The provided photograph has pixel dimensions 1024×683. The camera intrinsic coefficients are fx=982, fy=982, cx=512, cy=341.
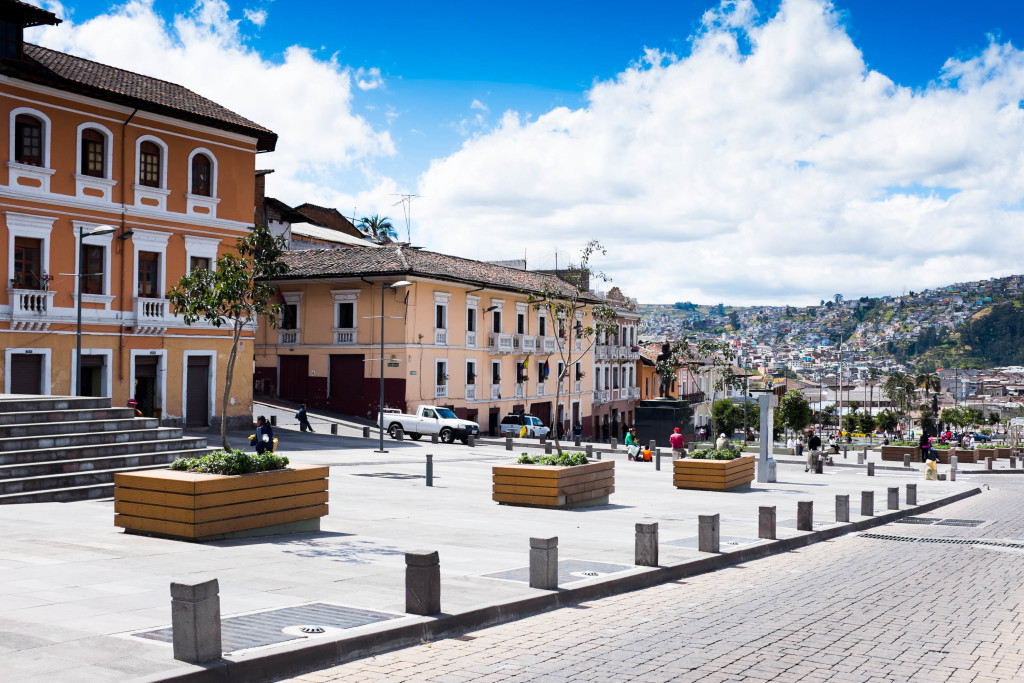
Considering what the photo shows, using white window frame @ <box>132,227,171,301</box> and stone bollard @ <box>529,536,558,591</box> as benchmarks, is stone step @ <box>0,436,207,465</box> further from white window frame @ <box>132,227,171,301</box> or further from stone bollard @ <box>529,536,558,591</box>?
white window frame @ <box>132,227,171,301</box>

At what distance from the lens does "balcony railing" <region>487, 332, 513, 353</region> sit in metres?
57.3

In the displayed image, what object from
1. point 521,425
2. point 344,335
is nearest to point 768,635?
point 344,335

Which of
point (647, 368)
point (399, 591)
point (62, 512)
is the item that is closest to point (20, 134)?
point (62, 512)

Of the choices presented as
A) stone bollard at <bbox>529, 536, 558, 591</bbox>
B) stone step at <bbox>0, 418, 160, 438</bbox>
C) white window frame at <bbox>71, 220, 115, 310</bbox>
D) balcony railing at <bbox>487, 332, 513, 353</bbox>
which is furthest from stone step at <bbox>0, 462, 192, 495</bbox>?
balcony railing at <bbox>487, 332, 513, 353</bbox>

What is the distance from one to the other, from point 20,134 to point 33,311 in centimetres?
580

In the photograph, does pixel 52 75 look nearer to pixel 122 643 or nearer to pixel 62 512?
pixel 62 512

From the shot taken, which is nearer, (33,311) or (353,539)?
(353,539)

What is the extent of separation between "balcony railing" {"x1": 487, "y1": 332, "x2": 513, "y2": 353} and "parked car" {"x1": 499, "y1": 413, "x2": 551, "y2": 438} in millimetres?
4873

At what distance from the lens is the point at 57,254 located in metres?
33.1

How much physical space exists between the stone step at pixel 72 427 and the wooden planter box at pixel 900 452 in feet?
128

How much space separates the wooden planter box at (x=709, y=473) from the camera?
24.3m

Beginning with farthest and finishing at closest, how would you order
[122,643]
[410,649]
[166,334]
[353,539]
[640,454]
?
[640,454], [166,334], [353,539], [410,649], [122,643]

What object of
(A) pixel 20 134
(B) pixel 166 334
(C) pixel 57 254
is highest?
(A) pixel 20 134

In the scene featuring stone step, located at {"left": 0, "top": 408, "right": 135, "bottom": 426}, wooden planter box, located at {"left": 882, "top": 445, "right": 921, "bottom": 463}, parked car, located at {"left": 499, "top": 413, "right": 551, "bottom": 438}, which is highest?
stone step, located at {"left": 0, "top": 408, "right": 135, "bottom": 426}
